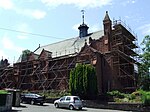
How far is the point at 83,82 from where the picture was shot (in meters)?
35.9

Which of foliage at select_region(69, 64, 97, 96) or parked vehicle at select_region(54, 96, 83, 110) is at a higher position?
foliage at select_region(69, 64, 97, 96)

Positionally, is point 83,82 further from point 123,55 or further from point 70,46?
point 70,46

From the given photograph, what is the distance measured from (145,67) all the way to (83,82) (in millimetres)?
11799

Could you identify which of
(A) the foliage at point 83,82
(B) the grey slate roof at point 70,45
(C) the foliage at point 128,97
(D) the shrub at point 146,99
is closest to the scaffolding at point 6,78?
(B) the grey slate roof at point 70,45

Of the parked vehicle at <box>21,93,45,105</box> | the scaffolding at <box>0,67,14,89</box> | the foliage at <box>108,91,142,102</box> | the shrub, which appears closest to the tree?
the foliage at <box>108,91,142,102</box>

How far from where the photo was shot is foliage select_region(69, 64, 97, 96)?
3556cm

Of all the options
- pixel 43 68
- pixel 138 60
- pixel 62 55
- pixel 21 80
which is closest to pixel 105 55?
pixel 138 60

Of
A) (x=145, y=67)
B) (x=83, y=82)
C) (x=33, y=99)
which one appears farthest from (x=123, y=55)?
(x=33, y=99)

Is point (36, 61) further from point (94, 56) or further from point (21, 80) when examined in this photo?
point (94, 56)

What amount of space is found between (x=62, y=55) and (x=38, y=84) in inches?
314

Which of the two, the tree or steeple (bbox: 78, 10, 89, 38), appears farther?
steeple (bbox: 78, 10, 89, 38)

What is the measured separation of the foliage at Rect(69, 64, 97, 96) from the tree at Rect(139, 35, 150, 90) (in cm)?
954

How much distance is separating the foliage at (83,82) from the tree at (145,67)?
9.54 meters

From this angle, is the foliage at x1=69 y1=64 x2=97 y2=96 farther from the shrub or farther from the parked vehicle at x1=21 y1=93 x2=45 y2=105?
the shrub
